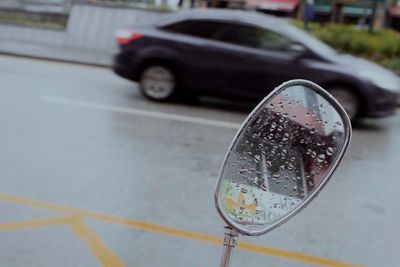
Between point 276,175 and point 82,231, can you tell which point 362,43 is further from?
point 276,175

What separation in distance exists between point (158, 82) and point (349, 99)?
127 inches

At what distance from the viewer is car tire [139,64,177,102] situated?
1007 centimetres

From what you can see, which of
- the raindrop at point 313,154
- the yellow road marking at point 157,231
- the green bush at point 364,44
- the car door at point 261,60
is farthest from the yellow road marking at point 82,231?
the green bush at point 364,44

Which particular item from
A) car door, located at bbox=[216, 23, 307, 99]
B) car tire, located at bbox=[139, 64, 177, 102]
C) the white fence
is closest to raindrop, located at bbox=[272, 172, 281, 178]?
car door, located at bbox=[216, 23, 307, 99]

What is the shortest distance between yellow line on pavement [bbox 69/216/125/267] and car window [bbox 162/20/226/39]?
226 inches

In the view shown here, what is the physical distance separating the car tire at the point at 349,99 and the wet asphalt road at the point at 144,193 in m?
0.42

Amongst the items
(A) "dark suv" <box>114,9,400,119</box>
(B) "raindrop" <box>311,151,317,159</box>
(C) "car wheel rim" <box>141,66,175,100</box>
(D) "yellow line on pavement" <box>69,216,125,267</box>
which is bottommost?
(D) "yellow line on pavement" <box>69,216,125,267</box>

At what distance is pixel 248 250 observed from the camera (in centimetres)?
435

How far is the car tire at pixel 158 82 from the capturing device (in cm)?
1007

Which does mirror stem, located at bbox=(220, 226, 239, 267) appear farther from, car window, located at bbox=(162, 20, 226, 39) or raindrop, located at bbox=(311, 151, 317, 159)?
car window, located at bbox=(162, 20, 226, 39)

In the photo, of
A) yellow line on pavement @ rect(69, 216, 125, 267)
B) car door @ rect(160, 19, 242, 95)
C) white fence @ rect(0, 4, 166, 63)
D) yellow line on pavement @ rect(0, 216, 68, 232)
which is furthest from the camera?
white fence @ rect(0, 4, 166, 63)

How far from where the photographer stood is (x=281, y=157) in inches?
77.7

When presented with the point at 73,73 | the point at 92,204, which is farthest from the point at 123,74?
the point at 92,204

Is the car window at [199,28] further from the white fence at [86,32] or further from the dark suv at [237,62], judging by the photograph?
the white fence at [86,32]
